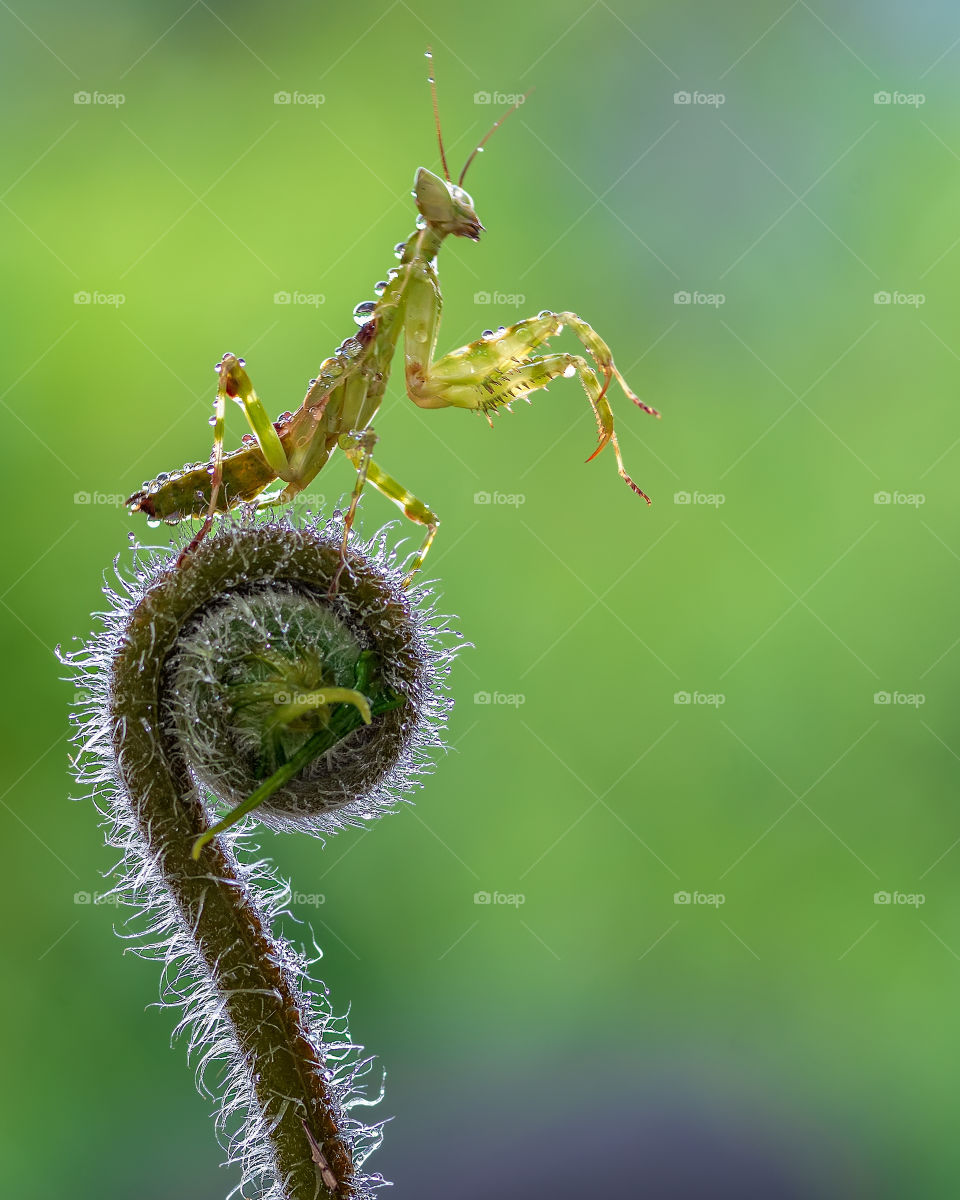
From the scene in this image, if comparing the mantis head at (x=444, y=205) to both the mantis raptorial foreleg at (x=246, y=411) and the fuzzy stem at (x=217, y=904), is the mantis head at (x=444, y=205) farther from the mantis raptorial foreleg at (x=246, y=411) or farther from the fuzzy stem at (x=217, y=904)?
the fuzzy stem at (x=217, y=904)

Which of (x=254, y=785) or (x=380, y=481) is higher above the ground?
(x=380, y=481)

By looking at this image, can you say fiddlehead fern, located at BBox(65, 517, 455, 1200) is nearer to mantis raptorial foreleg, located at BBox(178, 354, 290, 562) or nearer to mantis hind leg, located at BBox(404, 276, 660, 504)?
mantis raptorial foreleg, located at BBox(178, 354, 290, 562)

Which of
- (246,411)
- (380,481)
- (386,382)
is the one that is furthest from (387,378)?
(246,411)

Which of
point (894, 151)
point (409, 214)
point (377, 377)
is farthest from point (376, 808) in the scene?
point (894, 151)

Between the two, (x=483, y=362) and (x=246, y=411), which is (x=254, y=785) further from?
(x=483, y=362)

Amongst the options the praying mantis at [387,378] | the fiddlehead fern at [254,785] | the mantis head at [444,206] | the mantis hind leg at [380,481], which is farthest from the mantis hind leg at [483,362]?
the fiddlehead fern at [254,785]

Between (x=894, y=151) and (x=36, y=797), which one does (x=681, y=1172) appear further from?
(x=894, y=151)

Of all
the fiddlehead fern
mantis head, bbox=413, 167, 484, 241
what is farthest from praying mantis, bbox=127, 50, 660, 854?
the fiddlehead fern
